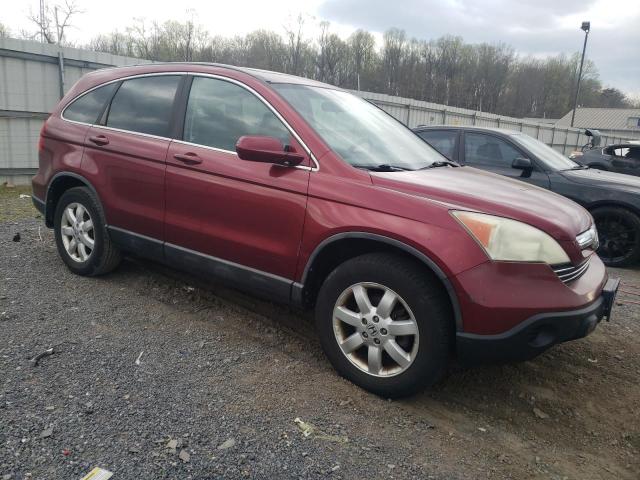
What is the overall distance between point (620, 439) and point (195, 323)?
8.99 ft

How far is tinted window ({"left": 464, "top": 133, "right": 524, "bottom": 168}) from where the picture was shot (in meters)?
6.69

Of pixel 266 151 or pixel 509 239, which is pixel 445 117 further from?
pixel 509 239

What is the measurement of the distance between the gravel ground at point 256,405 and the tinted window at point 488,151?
10.3 feet

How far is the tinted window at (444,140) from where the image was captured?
278 inches

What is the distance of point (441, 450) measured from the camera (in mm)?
2496

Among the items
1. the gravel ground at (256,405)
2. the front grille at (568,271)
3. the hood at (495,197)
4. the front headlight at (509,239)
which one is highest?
the hood at (495,197)

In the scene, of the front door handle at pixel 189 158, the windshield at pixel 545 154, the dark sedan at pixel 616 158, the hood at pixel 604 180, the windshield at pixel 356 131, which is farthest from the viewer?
the dark sedan at pixel 616 158

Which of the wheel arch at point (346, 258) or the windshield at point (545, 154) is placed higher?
the windshield at point (545, 154)

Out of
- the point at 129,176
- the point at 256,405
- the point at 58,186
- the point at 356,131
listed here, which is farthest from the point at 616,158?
the point at 256,405

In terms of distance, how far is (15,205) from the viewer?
7.39 m

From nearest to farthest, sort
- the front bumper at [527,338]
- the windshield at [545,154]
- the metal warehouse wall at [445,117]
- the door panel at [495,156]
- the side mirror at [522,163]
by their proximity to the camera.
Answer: the front bumper at [527,338], the side mirror at [522,163], the door panel at [495,156], the windshield at [545,154], the metal warehouse wall at [445,117]

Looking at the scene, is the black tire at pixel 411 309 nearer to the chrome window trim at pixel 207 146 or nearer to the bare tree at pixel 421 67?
the chrome window trim at pixel 207 146

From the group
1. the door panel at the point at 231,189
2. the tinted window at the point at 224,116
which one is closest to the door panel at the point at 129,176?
the door panel at the point at 231,189

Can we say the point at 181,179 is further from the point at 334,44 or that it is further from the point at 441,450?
the point at 334,44
